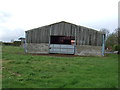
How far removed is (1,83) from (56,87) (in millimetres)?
2058

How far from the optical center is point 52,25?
100ft

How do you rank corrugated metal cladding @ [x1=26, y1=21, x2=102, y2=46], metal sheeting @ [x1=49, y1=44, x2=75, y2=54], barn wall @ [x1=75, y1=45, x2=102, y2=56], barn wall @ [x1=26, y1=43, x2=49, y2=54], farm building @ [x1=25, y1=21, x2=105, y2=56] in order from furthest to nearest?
metal sheeting @ [x1=49, y1=44, x2=75, y2=54]
barn wall @ [x1=26, y1=43, x2=49, y2=54]
corrugated metal cladding @ [x1=26, y1=21, x2=102, y2=46]
farm building @ [x1=25, y1=21, x2=105, y2=56]
barn wall @ [x1=75, y1=45, x2=102, y2=56]

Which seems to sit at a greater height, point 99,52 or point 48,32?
point 48,32

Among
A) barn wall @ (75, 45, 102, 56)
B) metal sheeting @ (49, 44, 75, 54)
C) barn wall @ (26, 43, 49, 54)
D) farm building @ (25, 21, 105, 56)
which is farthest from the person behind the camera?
metal sheeting @ (49, 44, 75, 54)

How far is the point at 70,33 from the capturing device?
30.3m

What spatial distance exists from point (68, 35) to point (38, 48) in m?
4.56

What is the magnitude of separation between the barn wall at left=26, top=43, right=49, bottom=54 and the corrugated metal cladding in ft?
1.85

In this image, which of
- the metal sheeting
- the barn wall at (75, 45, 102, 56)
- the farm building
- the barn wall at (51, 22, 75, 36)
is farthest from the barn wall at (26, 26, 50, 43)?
the barn wall at (75, 45, 102, 56)

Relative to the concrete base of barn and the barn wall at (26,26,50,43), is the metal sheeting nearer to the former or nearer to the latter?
the concrete base of barn

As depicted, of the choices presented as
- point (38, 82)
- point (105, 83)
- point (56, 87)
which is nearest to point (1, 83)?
point (38, 82)

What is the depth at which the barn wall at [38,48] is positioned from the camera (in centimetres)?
3033

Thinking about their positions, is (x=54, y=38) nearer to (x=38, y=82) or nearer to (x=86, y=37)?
(x=86, y=37)

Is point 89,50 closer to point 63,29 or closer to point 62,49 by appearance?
point 62,49

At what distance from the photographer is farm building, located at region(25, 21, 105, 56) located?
30.1 meters
